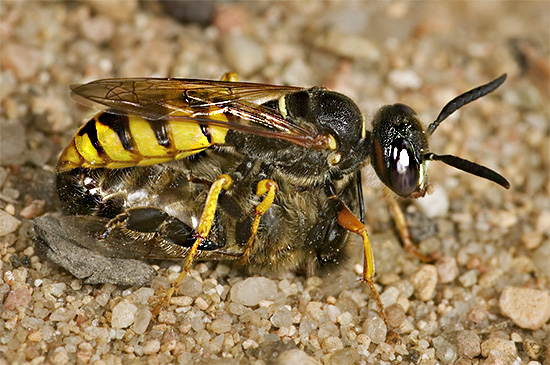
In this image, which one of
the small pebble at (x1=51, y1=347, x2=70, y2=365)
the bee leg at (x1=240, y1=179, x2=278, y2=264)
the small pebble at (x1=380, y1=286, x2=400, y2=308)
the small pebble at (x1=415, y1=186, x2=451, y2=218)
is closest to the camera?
the small pebble at (x1=51, y1=347, x2=70, y2=365)

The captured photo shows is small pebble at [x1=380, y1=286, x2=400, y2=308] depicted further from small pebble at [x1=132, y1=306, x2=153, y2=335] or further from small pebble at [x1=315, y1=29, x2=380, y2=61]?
small pebble at [x1=315, y1=29, x2=380, y2=61]

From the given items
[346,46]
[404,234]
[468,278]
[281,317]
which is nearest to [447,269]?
[468,278]

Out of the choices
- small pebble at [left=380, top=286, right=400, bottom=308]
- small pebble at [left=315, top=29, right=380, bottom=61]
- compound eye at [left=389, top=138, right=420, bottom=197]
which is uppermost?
small pebble at [left=315, top=29, right=380, bottom=61]

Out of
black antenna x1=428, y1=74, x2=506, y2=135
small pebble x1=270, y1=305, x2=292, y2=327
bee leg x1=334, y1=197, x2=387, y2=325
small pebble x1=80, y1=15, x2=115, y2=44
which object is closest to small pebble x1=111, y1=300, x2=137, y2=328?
small pebble x1=270, y1=305, x2=292, y2=327

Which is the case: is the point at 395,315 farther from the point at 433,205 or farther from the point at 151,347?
the point at 151,347

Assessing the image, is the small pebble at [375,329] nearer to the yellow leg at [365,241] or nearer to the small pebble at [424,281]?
the yellow leg at [365,241]

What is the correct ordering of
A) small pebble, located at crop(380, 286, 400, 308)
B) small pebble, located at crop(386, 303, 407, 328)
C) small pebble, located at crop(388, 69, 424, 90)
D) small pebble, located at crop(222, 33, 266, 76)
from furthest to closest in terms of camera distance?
small pebble, located at crop(388, 69, 424, 90), small pebble, located at crop(222, 33, 266, 76), small pebble, located at crop(380, 286, 400, 308), small pebble, located at crop(386, 303, 407, 328)
